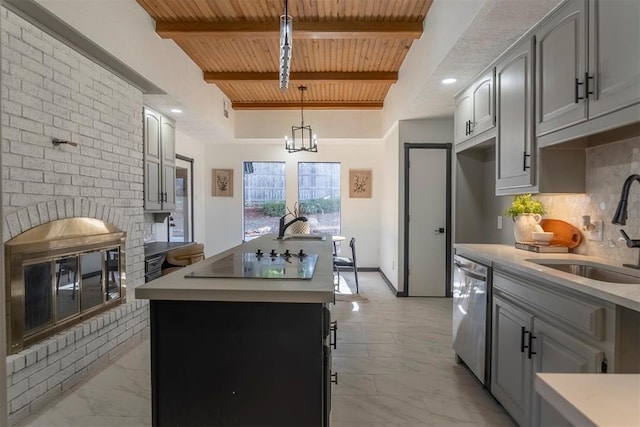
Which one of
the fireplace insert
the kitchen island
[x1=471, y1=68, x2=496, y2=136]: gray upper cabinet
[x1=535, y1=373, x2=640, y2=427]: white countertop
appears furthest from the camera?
[x1=471, y1=68, x2=496, y2=136]: gray upper cabinet

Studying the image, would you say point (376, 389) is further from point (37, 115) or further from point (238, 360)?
point (37, 115)

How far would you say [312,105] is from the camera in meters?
5.91

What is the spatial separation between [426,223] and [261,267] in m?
3.46

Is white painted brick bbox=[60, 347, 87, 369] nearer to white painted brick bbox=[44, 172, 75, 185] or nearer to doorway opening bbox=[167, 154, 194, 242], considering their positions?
white painted brick bbox=[44, 172, 75, 185]

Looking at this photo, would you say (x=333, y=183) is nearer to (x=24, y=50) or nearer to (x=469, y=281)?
(x=469, y=281)

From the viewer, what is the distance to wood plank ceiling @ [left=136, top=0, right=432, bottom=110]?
3129 mm

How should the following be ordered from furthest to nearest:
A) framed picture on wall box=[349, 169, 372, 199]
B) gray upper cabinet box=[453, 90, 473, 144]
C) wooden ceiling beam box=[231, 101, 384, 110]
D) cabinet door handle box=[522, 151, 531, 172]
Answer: framed picture on wall box=[349, 169, 372, 199]
wooden ceiling beam box=[231, 101, 384, 110]
gray upper cabinet box=[453, 90, 473, 144]
cabinet door handle box=[522, 151, 531, 172]

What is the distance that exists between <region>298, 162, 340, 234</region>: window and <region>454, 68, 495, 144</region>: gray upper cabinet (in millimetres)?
3469

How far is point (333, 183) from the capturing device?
21.7ft

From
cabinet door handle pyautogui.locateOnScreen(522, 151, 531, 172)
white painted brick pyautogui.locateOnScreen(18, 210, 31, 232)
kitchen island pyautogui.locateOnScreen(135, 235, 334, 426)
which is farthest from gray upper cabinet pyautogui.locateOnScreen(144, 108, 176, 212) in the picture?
cabinet door handle pyautogui.locateOnScreen(522, 151, 531, 172)

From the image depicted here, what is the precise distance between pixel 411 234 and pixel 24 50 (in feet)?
13.9

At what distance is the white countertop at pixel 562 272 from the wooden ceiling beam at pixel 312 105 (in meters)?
3.79

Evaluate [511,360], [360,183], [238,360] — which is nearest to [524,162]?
[511,360]

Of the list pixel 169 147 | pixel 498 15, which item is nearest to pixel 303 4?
pixel 498 15
